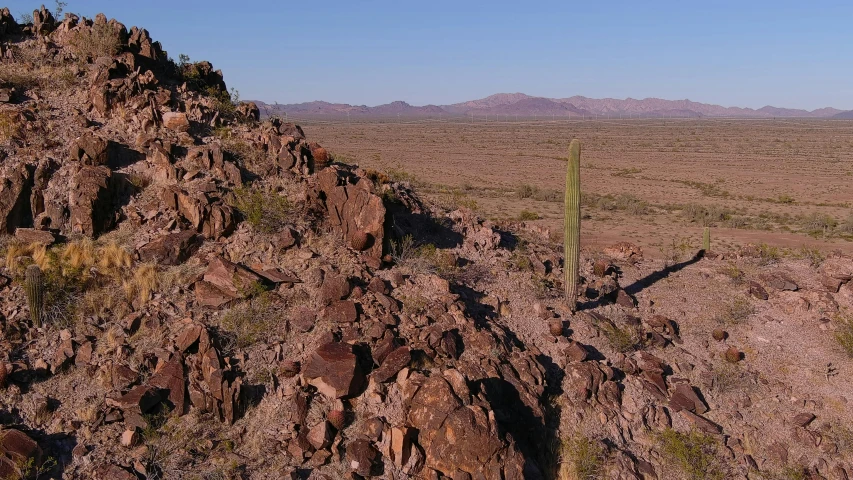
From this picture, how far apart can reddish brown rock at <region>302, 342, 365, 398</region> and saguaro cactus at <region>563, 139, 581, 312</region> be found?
16.0 feet

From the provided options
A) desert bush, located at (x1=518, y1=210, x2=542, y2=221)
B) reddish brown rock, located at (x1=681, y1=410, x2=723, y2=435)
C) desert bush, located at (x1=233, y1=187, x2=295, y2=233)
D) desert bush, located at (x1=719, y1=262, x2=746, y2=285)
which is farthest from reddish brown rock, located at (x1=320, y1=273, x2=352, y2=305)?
desert bush, located at (x1=518, y1=210, x2=542, y2=221)

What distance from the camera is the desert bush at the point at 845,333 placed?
1054 centimetres

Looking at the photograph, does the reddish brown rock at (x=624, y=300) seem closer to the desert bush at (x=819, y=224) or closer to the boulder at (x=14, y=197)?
the boulder at (x=14, y=197)

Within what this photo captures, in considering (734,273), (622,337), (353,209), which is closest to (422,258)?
(353,209)

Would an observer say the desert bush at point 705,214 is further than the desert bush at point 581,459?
Yes

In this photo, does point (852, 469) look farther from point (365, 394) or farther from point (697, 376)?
point (365, 394)

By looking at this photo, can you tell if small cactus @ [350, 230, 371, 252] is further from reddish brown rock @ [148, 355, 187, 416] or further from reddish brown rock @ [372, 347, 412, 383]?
reddish brown rock @ [148, 355, 187, 416]

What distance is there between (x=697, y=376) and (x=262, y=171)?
29.2ft

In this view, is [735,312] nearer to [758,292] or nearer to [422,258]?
[758,292]

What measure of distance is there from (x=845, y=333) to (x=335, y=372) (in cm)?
935

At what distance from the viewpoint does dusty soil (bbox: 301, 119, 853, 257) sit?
2448 centimetres

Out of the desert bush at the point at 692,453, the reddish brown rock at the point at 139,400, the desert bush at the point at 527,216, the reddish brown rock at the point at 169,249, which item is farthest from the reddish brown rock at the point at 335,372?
the desert bush at the point at 527,216

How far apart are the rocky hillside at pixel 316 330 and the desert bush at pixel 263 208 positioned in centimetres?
5

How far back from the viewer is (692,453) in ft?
27.1
